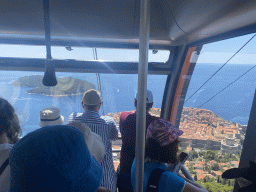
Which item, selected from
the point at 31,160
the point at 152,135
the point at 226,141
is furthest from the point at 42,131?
the point at 226,141

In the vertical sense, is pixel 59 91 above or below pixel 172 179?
above

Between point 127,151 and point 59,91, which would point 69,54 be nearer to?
point 59,91

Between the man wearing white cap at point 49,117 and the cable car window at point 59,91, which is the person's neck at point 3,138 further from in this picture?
the cable car window at point 59,91

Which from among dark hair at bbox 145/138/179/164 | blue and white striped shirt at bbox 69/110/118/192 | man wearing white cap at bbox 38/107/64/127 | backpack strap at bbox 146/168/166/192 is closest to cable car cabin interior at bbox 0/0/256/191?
man wearing white cap at bbox 38/107/64/127

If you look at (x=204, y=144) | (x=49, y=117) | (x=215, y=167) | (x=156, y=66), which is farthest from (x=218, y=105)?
(x=49, y=117)

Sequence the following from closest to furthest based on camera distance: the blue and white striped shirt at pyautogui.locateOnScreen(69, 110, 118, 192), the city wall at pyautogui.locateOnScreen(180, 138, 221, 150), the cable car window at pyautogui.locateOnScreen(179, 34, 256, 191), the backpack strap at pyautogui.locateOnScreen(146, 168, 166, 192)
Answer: the backpack strap at pyautogui.locateOnScreen(146, 168, 166, 192)
the blue and white striped shirt at pyautogui.locateOnScreen(69, 110, 118, 192)
the cable car window at pyautogui.locateOnScreen(179, 34, 256, 191)
the city wall at pyautogui.locateOnScreen(180, 138, 221, 150)

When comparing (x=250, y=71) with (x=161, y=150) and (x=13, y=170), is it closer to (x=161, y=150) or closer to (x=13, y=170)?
(x=161, y=150)

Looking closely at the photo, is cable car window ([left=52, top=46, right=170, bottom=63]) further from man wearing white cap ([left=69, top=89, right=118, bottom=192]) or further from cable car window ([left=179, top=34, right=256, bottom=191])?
man wearing white cap ([left=69, top=89, right=118, bottom=192])
